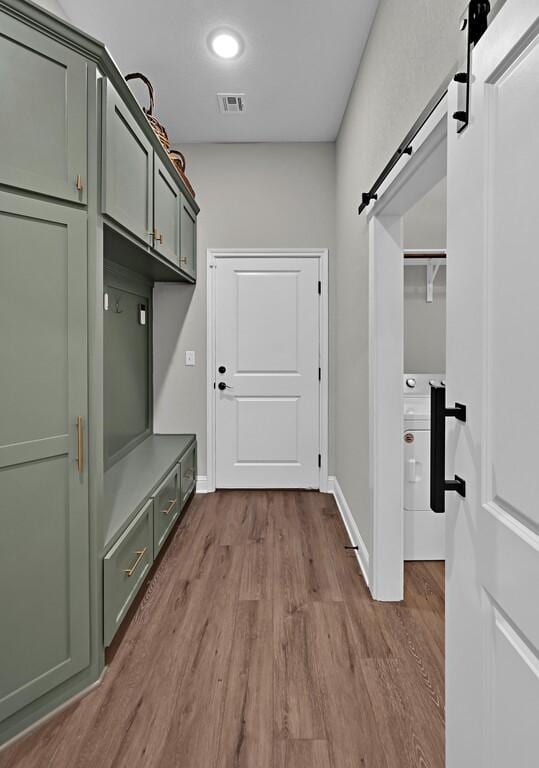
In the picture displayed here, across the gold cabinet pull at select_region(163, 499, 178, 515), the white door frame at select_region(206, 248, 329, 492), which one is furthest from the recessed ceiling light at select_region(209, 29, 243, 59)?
the gold cabinet pull at select_region(163, 499, 178, 515)

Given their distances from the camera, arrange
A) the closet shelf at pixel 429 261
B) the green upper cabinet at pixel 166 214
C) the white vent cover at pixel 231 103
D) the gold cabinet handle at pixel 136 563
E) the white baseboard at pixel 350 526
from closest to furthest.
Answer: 1. the gold cabinet handle at pixel 136 563
2. the white baseboard at pixel 350 526
3. the green upper cabinet at pixel 166 214
4. the closet shelf at pixel 429 261
5. the white vent cover at pixel 231 103

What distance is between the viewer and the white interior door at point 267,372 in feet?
13.2

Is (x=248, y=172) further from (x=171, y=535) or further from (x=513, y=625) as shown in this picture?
(x=513, y=625)

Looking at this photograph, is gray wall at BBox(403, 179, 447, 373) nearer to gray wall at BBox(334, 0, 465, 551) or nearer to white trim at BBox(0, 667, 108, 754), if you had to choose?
gray wall at BBox(334, 0, 465, 551)

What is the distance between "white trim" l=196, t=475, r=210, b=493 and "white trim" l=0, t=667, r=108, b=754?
2.24m

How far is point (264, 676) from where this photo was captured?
1791mm

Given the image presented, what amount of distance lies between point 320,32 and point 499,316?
2.40 metres

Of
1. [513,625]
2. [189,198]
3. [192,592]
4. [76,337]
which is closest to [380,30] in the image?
[189,198]

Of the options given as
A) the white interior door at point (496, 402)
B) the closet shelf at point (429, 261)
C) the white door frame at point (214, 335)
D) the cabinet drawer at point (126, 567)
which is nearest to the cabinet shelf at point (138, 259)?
the white door frame at point (214, 335)

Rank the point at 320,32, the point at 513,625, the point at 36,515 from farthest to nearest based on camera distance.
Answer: the point at 320,32 < the point at 36,515 < the point at 513,625

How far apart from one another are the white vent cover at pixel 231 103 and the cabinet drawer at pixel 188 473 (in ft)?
8.13

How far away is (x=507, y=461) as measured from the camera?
91 cm

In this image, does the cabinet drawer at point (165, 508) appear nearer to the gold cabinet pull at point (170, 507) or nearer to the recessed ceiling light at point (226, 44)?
the gold cabinet pull at point (170, 507)

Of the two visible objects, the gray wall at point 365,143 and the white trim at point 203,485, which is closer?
the gray wall at point 365,143
